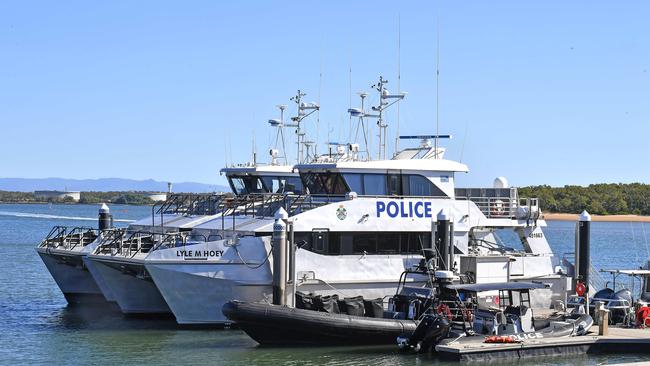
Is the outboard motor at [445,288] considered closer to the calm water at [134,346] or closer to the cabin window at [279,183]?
the calm water at [134,346]

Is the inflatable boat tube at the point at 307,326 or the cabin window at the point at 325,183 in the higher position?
the cabin window at the point at 325,183

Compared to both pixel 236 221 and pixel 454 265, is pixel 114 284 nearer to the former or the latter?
pixel 236 221

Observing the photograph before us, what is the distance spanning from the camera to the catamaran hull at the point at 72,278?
100.0ft

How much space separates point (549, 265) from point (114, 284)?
11.5 metres

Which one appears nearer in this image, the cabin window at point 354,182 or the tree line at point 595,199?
the cabin window at point 354,182

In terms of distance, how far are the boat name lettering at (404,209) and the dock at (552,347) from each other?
5.38 meters

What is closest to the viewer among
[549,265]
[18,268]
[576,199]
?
[549,265]

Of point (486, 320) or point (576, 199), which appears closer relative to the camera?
point (486, 320)

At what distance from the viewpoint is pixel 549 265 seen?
95.6 ft

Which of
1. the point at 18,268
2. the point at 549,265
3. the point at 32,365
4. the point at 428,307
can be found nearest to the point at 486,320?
the point at 428,307

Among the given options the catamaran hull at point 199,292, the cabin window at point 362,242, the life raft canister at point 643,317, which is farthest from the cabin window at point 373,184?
the life raft canister at point 643,317

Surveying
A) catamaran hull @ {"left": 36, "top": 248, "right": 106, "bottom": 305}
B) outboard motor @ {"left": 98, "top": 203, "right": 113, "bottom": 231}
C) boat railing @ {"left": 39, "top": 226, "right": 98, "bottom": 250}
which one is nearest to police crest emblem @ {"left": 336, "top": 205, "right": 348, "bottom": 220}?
catamaran hull @ {"left": 36, "top": 248, "right": 106, "bottom": 305}

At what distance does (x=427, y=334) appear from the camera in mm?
22844

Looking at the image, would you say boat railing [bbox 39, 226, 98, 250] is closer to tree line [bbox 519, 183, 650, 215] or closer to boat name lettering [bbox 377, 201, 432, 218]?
boat name lettering [bbox 377, 201, 432, 218]
